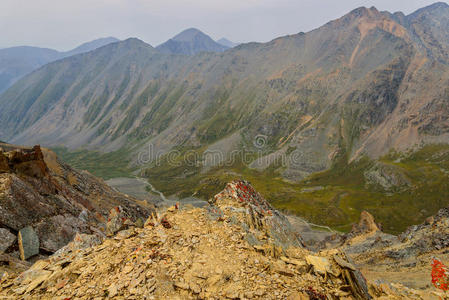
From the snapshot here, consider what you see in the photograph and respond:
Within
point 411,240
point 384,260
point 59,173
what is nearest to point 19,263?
point 59,173

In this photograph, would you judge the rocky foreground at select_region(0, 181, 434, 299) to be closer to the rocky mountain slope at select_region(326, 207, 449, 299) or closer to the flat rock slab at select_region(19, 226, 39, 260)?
the flat rock slab at select_region(19, 226, 39, 260)

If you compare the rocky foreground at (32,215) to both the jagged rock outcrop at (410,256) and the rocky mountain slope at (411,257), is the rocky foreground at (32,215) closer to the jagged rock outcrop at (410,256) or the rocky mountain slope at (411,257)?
the jagged rock outcrop at (410,256)

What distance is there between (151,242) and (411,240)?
51092 mm

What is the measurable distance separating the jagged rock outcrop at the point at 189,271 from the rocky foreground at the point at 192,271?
4cm

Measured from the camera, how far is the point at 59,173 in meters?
50.8

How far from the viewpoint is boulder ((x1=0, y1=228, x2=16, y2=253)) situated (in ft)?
73.2

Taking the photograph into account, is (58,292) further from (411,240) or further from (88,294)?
(411,240)

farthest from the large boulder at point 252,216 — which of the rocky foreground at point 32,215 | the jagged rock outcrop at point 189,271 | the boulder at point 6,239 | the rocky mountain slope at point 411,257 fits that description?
the boulder at point 6,239

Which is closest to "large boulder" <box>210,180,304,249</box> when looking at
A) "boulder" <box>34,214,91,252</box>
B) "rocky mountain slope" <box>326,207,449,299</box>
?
"rocky mountain slope" <box>326,207,449,299</box>

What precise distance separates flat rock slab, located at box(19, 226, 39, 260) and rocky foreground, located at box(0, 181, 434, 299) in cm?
676

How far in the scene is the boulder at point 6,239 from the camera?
878 inches

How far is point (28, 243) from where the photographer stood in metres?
23.6

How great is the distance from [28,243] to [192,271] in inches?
769

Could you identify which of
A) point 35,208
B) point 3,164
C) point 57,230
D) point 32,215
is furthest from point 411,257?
point 3,164
